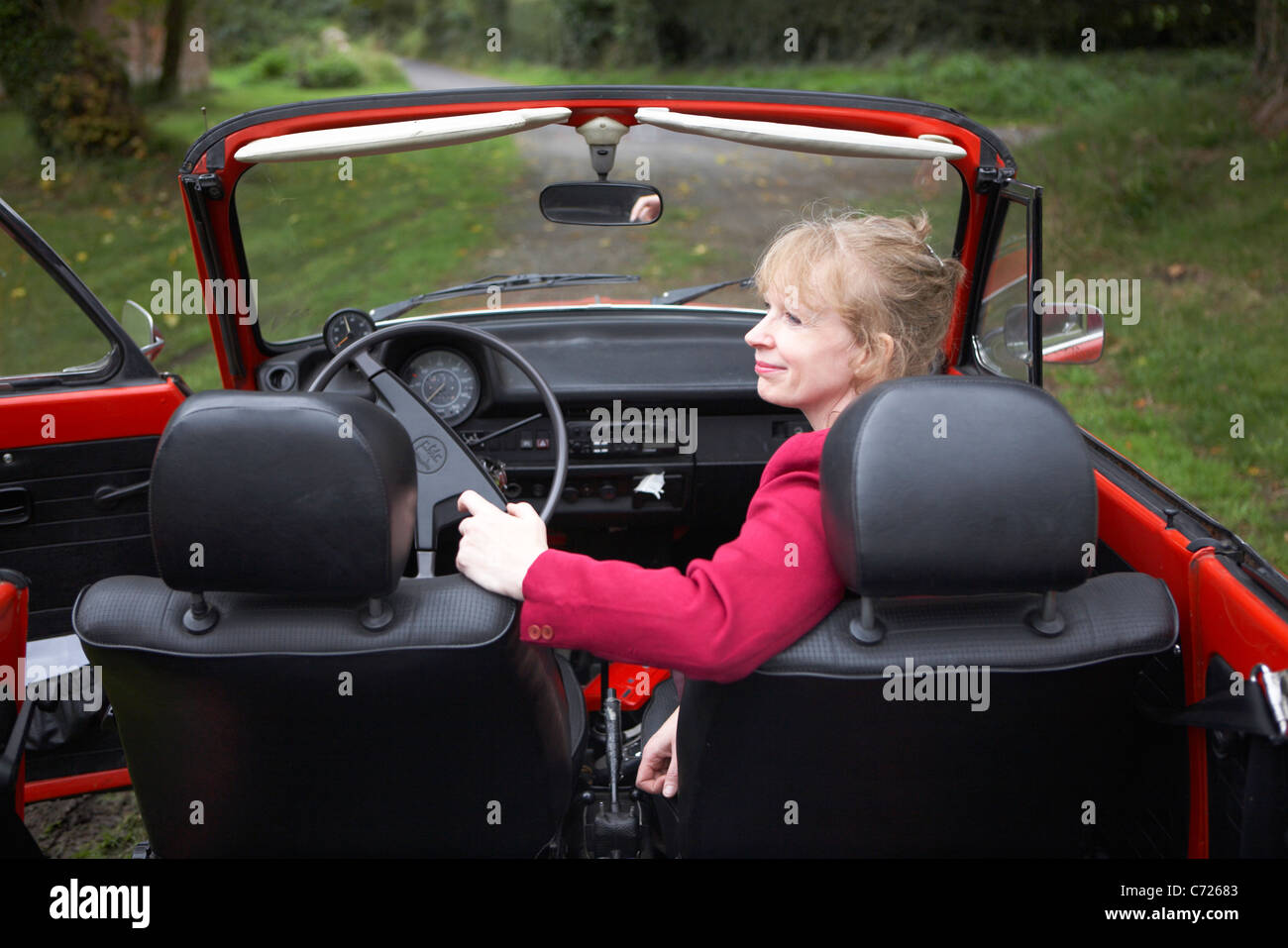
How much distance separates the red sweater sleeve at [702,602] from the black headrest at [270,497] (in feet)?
0.88

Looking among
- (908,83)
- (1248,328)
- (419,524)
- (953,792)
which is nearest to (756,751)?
(953,792)

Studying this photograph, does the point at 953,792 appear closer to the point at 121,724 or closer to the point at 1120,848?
the point at 1120,848

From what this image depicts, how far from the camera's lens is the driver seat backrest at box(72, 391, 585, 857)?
4.75 ft

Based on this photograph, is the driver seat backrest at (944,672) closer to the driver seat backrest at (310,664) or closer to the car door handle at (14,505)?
the driver seat backrest at (310,664)

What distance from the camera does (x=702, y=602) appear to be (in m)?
1.54

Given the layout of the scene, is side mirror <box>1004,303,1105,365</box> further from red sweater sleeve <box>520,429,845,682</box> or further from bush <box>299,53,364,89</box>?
bush <box>299,53,364,89</box>

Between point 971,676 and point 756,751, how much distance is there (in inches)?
14.2

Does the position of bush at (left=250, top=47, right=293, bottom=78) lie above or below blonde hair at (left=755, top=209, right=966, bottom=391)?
above

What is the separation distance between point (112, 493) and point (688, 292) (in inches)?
70.4

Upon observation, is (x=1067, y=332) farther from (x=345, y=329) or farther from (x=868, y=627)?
(x=345, y=329)

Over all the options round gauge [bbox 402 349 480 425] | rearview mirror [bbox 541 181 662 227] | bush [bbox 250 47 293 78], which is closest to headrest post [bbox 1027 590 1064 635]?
rearview mirror [bbox 541 181 662 227]

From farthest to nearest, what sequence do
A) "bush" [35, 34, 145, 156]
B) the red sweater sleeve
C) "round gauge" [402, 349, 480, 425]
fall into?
"bush" [35, 34, 145, 156], "round gauge" [402, 349, 480, 425], the red sweater sleeve

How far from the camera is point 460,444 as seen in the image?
2428mm

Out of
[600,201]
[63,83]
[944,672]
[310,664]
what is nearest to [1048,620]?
[944,672]
